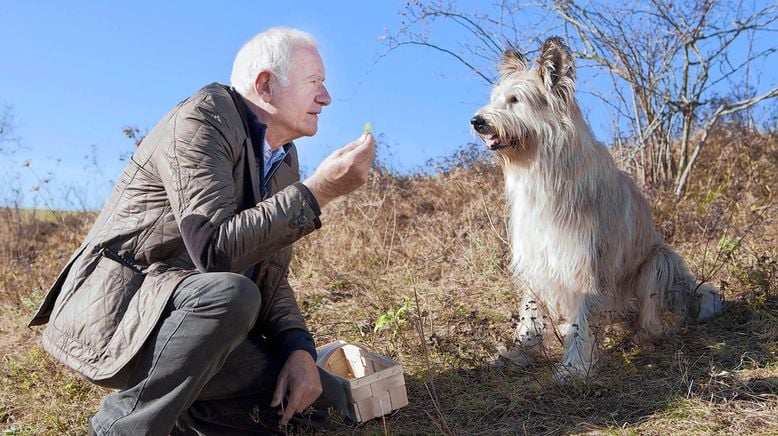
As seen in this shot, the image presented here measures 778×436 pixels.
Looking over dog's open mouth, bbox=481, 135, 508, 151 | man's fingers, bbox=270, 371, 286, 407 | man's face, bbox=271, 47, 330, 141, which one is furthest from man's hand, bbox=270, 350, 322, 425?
dog's open mouth, bbox=481, 135, 508, 151

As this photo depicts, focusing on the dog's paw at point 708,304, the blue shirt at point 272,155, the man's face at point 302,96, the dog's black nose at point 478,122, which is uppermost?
the dog's black nose at point 478,122

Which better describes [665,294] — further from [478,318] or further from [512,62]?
[512,62]

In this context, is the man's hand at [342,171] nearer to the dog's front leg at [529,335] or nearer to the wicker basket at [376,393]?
the wicker basket at [376,393]

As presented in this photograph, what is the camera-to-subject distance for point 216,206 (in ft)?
8.64

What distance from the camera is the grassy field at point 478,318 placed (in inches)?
133

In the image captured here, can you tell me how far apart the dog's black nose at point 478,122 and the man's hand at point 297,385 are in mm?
1565

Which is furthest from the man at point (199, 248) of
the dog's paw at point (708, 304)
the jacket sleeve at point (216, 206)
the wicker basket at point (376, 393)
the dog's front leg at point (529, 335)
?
the dog's paw at point (708, 304)

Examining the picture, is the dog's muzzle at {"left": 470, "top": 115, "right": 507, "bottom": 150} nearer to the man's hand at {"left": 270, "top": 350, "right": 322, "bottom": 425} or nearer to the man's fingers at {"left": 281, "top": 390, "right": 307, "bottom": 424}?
the man's hand at {"left": 270, "top": 350, "right": 322, "bottom": 425}

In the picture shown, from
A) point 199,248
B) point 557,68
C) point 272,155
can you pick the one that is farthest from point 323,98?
point 557,68

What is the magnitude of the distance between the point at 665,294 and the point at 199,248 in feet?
9.21

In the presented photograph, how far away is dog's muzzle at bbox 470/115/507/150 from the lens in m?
3.95

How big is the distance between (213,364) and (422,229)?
427 cm

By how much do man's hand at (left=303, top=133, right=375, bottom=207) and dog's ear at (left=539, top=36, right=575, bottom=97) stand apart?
4.95 ft

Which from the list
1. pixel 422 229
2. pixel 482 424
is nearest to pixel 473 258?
pixel 422 229
